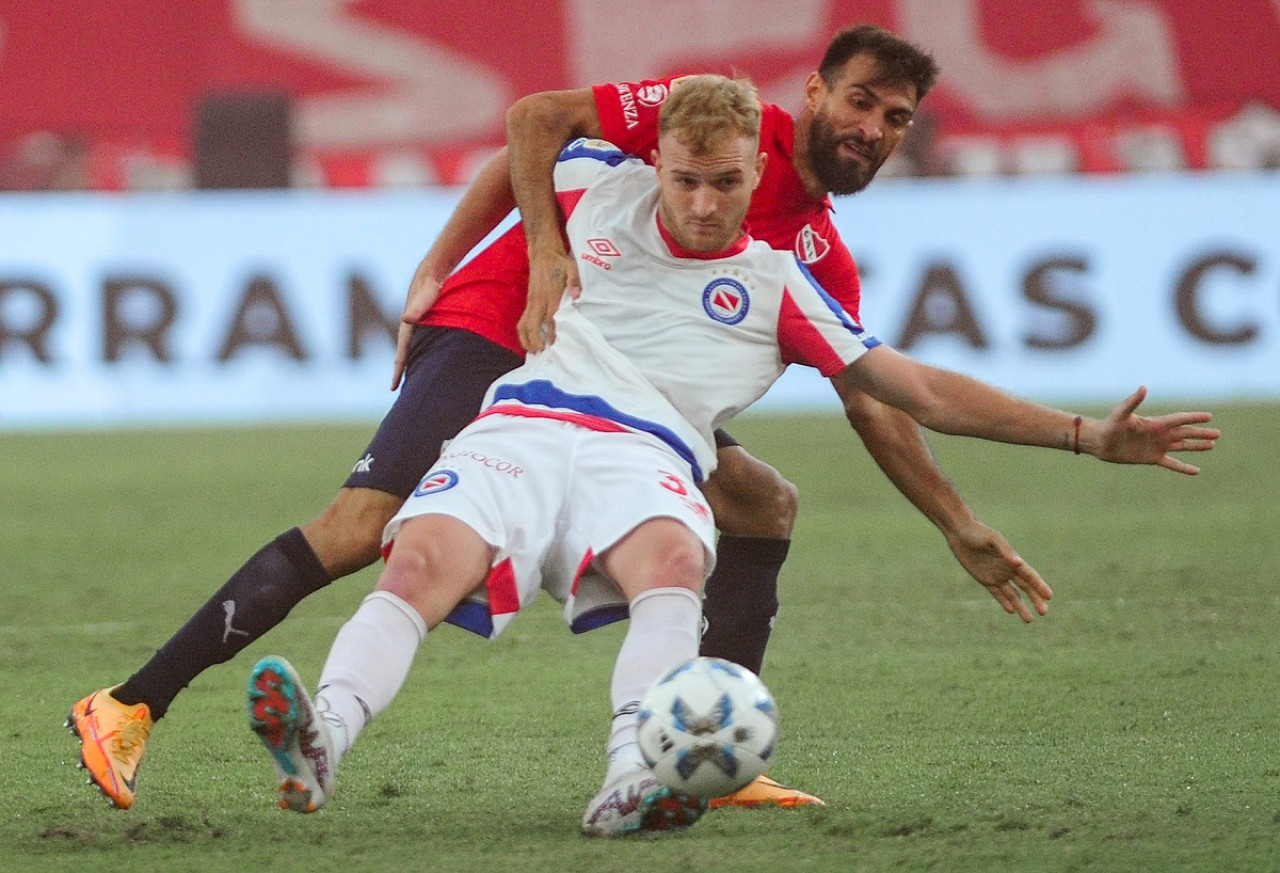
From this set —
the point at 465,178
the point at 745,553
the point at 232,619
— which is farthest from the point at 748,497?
the point at 465,178

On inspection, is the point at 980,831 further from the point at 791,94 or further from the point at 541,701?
the point at 791,94

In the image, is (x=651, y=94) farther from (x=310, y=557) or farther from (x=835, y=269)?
(x=310, y=557)

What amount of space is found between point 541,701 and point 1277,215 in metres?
8.45

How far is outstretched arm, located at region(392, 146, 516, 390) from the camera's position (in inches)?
164

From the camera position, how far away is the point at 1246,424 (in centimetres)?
1094

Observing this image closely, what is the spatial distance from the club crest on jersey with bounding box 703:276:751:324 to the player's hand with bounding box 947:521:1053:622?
669 millimetres

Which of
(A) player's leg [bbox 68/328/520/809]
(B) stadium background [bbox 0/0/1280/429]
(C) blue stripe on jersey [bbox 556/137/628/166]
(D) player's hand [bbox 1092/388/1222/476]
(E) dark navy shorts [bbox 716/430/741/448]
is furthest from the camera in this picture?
(B) stadium background [bbox 0/0/1280/429]

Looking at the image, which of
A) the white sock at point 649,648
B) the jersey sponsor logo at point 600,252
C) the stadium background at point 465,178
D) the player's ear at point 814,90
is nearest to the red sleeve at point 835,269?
the player's ear at point 814,90

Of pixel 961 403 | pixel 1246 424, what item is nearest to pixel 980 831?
pixel 961 403

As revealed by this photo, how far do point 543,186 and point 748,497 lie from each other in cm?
79

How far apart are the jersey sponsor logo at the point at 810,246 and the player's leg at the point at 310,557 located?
2.14ft

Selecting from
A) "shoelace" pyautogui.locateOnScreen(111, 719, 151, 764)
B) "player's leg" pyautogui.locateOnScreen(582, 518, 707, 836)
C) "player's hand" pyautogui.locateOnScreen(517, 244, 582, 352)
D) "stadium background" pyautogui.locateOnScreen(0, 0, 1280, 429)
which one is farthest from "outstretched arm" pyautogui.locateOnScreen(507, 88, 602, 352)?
"stadium background" pyautogui.locateOnScreen(0, 0, 1280, 429)

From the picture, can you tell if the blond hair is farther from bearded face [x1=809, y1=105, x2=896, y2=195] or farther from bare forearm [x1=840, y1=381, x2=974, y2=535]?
bare forearm [x1=840, y1=381, x2=974, y2=535]

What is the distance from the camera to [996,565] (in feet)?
12.7
